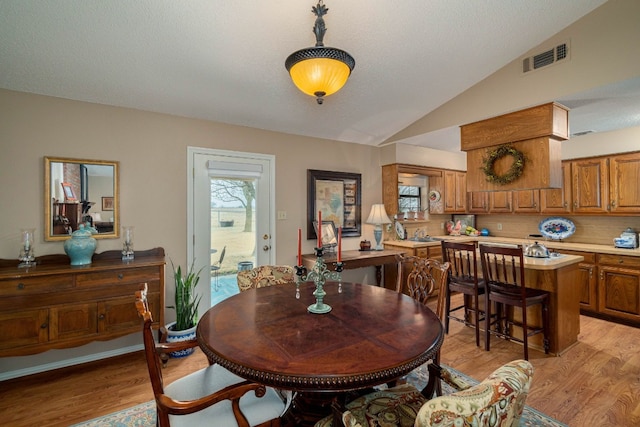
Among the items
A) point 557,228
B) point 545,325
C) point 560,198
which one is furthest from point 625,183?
point 545,325

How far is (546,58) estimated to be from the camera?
9.39 ft

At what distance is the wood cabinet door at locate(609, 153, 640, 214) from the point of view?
3.67 metres

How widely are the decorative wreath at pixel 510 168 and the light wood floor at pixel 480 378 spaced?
1.78m

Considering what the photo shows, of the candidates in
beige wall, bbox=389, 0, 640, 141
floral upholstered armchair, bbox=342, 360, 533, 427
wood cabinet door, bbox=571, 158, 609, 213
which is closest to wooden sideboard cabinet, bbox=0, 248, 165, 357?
floral upholstered armchair, bbox=342, 360, 533, 427

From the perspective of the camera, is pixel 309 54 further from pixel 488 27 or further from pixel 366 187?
pixel 366 187

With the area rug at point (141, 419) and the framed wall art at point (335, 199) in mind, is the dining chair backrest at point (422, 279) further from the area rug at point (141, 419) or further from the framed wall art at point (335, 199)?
the framed wall art at point (335, 199)

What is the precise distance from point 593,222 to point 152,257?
5.82 metres

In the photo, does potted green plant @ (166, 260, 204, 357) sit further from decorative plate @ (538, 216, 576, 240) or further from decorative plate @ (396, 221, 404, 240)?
decorative plate @ (538, 216, 576, 240)

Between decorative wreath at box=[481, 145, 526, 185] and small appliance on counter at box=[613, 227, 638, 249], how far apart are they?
1.86 metres

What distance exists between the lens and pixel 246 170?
3.53 m

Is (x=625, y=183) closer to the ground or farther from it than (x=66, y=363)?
farther from it

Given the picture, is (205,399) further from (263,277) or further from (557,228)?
(557,228)

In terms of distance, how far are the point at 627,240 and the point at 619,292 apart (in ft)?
2.22

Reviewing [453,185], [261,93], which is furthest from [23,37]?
[453,185]
